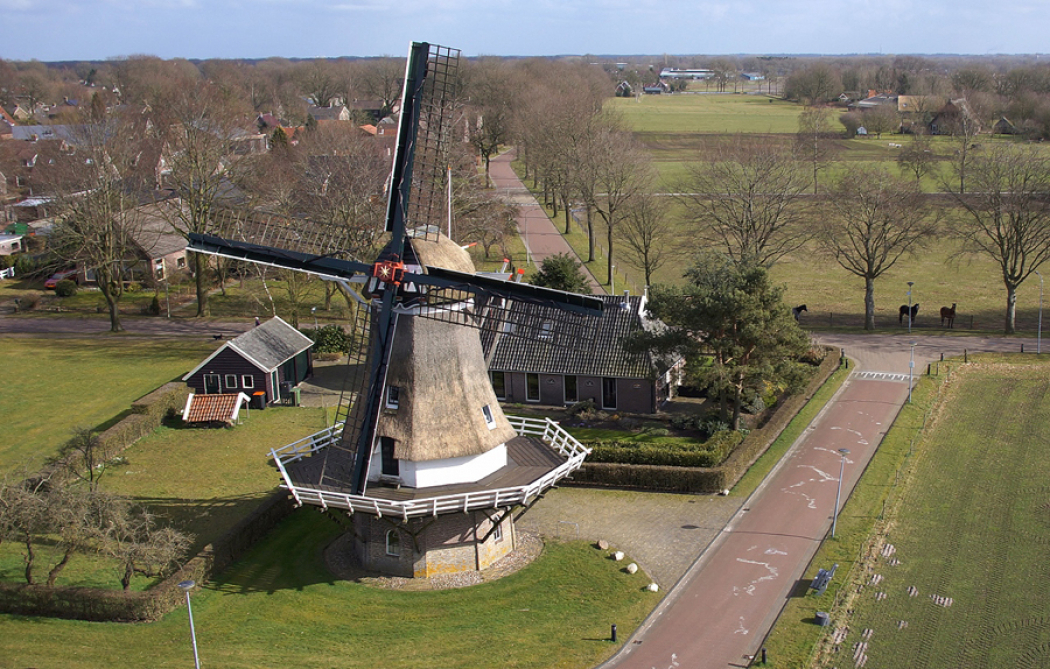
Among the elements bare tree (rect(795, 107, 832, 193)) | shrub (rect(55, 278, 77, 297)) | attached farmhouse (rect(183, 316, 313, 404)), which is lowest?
attached farmhouse (rect(183, 316, 313, 404))

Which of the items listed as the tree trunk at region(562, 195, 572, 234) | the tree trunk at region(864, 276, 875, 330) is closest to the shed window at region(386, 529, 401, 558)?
the tree trunk at region(864, 276, 875, 330)

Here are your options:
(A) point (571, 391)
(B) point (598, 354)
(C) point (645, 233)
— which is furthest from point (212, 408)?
(C) point (645, 233)

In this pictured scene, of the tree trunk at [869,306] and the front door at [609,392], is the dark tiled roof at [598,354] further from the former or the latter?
the tree trunk at [869,306]

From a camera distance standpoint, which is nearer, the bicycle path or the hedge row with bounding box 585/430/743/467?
the hedge row with bounding box 585/430/743/467

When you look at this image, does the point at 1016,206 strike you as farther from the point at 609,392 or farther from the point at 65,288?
the point at 65,288

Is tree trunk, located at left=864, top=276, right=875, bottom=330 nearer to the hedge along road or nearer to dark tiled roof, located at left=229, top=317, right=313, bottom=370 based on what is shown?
the hedge along road
